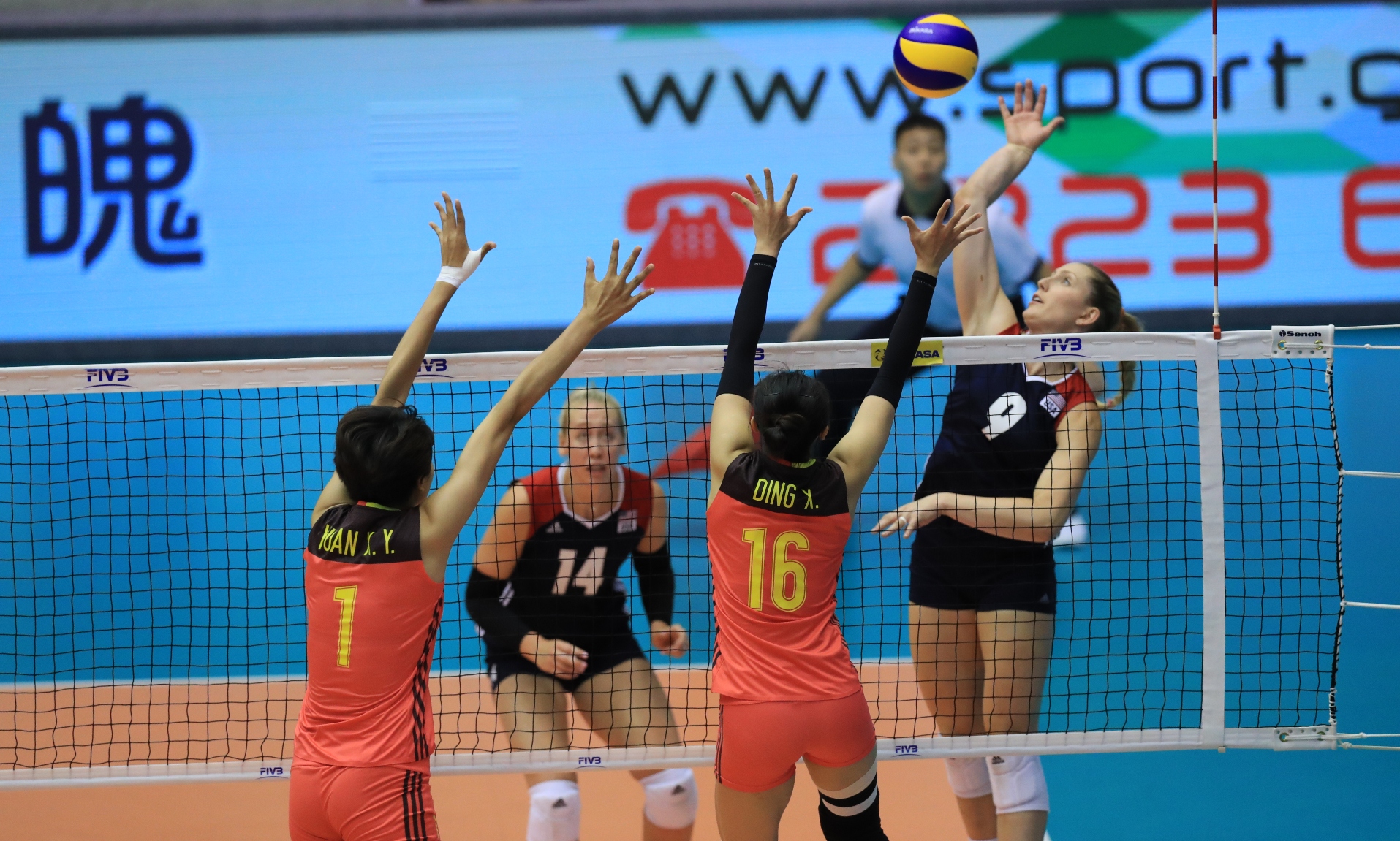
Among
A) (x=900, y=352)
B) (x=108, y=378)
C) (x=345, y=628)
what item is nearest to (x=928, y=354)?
(x=900, y=352)

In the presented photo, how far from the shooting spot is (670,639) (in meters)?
4.09

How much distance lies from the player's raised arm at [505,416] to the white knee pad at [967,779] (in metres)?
2.09

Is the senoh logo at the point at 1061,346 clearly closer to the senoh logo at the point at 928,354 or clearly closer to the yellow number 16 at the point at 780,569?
the senoh logo at the point at 928,354

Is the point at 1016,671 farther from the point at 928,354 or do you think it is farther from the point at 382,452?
the point at 382,452

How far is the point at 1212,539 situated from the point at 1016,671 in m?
0.75

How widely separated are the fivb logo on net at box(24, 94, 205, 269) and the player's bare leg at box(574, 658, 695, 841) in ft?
19.4

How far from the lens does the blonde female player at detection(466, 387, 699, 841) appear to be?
13.1 feet

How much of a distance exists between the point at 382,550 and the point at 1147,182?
733 centimetres

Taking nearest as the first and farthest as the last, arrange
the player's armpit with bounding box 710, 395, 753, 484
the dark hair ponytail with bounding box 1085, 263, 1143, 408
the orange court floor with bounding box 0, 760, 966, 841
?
the player's armpit with bounding box 710, 395, 753, 484, the dark hair ponytail with bounding box 1085, 263, 1143, 408, the orange court floor with bounding box 0, 760, 966, 841

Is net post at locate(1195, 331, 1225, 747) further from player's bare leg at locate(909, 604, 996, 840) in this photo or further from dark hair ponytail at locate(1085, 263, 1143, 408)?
player's bare leg at locate(909, 604, 996, 840)

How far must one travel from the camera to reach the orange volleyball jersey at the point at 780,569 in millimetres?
3055

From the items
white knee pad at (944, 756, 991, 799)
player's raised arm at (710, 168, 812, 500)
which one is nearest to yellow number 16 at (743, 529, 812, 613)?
player's raised arm at (710, 168, 812, 500)

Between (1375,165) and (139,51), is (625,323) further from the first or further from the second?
(1375,165)

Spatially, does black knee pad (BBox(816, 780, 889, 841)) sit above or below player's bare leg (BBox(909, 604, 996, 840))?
below
